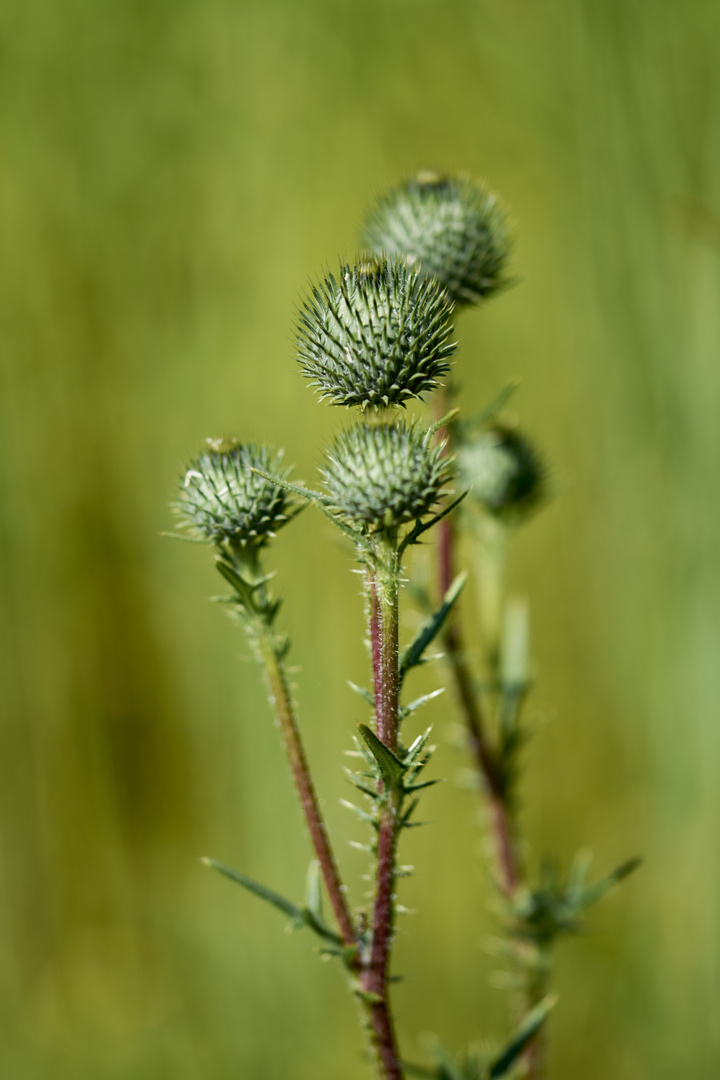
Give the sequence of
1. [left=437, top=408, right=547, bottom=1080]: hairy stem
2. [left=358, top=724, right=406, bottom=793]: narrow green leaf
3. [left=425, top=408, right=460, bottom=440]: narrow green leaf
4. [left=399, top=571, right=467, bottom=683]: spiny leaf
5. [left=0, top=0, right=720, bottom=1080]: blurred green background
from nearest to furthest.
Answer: [left=358, top=724, right=406, bottom=793]: narrow green leaf → [left=425, top=408, right=460, bottom=440]: narrow green leaf → [left=399, top=571, right=467, bottom=683]: spiny leaf → [left=437, top=408, right=547, bottom=1080]: hairy stem → [left=0, top=0, right=720, bottom=1080]: blurred green background

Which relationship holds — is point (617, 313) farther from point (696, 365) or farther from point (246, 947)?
point (246, 947)

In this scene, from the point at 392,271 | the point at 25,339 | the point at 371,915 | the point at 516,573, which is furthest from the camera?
the point at 516,573

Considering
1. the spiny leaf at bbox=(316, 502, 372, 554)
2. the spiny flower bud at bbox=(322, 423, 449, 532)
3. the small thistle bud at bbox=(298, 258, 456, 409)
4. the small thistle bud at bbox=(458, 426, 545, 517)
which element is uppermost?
the small thistle bud at bbox=(298, 258, 456, 409)

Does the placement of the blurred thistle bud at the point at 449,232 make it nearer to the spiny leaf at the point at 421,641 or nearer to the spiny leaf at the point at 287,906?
the spiny leaf at the point at 421,641

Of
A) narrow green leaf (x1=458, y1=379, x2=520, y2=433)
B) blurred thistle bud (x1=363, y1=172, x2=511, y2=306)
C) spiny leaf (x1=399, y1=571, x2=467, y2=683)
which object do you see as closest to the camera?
spiny leaf (x1=399, y1=571, x2=467, y2=683)


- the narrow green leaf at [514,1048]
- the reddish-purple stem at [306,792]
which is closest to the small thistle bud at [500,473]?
the reddish-purple stem at [306,792]

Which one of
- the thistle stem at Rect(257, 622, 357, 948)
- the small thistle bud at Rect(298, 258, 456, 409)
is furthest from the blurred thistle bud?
the thistle stem at Rect(257, 622, 357, 948)

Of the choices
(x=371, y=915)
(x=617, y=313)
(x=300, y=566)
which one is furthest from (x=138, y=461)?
(x=371, y=915)

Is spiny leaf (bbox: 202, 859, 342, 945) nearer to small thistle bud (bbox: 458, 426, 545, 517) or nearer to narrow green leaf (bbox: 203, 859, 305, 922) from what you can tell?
narrow green leaf (bbox: 203, 859, 305, 922)
